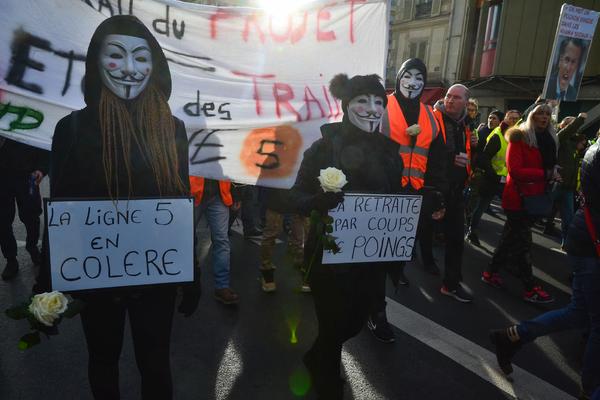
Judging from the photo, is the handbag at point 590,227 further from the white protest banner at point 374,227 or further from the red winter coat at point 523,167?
the red winter coat at point 523,167

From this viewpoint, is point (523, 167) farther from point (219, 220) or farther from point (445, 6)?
point (445, 6)

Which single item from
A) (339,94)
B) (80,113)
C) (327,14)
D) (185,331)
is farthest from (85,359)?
(327,14)

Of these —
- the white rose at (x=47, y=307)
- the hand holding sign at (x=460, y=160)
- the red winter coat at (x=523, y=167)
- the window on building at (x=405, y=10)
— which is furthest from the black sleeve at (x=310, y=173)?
the window on building at (x=405, y=10)

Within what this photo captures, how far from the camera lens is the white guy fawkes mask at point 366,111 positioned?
226 cm

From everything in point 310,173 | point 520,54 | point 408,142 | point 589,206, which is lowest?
point 589,206

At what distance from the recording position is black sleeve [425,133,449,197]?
3420mm

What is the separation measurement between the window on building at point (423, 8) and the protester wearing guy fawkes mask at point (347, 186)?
68.6 feet

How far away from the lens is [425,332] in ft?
10.6

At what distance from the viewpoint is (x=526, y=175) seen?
3.77 meters

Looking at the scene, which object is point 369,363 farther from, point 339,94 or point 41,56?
point 41,56

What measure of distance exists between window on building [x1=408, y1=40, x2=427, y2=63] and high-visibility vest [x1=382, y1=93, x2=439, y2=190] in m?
19.3

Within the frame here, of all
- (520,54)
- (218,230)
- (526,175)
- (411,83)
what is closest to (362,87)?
(411,83)

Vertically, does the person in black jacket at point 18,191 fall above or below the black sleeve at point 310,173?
below

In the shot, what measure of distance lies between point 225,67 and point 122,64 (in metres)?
1.10
